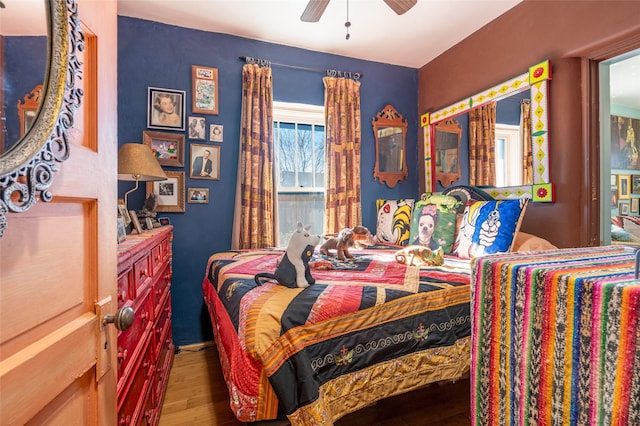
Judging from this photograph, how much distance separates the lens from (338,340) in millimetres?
1275

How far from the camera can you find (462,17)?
277 cm

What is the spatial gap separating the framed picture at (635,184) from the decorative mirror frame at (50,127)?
9.72 ft

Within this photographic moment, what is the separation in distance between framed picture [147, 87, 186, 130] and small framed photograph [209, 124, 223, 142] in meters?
0.25

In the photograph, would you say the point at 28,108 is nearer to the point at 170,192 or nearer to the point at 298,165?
the point at 170,192

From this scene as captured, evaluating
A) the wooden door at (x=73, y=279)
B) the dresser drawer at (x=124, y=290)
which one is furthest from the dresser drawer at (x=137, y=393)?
the wooden door at (x=73, y=279)

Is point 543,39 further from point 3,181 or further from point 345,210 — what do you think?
point 3,181

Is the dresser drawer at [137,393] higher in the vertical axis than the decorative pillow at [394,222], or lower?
lower

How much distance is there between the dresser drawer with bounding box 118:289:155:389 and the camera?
1.05 meters

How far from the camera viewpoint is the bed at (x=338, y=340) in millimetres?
1154

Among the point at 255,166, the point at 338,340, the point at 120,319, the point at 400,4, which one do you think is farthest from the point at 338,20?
the point at 120,319

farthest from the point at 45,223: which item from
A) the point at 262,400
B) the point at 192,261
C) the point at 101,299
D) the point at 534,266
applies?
the point at 192,261

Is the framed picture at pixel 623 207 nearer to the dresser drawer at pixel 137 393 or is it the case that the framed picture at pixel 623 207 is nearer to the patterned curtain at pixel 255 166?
the patterned curtain at pixel 255 166

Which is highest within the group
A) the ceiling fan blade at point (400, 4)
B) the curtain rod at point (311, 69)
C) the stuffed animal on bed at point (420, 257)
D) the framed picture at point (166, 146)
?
the curtain rod at point (311, 69)

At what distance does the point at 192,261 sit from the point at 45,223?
8.41 ft
